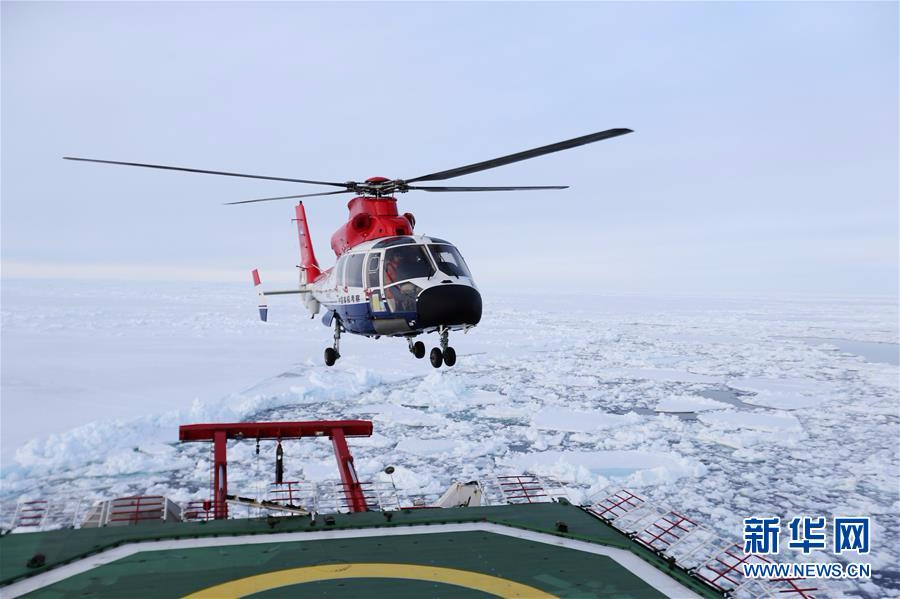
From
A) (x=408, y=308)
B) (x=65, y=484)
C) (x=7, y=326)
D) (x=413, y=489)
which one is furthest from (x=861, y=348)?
(x=7, y=326)

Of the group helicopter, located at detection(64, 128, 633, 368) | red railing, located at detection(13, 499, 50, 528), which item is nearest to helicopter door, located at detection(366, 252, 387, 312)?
helicopter, located at detection(64, 128, 633, 368)

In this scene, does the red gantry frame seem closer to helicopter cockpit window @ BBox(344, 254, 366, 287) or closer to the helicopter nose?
helicopter cockpit window @ BBox(344, 254, 366, 287)

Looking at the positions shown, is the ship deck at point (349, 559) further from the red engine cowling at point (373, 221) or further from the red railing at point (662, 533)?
the red engine cowling at point (373, 221)

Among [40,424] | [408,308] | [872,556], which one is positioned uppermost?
[408,308]

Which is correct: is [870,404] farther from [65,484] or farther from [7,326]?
[7,326]

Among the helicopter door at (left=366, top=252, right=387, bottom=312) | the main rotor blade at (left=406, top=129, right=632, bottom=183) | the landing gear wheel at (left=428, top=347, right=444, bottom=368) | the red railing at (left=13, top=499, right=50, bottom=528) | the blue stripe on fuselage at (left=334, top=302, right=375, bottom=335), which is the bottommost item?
the red railing at (left=13, top=499, right=50, bottom=528)

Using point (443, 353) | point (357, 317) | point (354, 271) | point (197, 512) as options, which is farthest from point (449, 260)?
point (197, 512)
